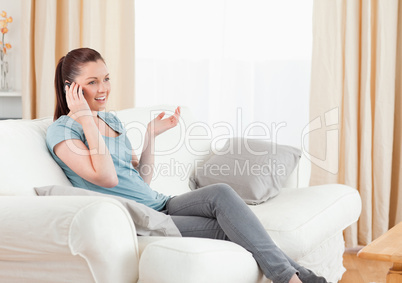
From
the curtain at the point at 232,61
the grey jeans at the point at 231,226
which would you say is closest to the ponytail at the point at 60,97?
the grey jeans at the point at 231,226

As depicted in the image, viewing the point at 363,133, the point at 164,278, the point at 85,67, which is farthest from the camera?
the point at 363,133

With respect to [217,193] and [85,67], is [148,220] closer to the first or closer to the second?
[217,193]

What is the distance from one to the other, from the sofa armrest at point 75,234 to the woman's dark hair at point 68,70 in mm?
691

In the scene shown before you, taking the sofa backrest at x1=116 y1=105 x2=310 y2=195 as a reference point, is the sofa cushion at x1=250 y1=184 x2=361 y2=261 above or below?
below

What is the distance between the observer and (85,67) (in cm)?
242

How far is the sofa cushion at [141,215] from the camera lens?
1.92 m

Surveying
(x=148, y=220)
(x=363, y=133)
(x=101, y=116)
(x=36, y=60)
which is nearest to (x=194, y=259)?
(x=148, y=220)

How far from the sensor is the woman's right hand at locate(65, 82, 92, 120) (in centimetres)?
224

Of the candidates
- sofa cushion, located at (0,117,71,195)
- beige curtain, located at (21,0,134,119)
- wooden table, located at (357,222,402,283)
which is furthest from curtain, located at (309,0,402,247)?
sofa cushion, located at (0,117,71,195)

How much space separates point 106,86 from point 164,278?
1.02m

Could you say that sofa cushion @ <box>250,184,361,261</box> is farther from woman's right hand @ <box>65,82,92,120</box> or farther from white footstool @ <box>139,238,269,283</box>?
woman's right hand @ <box>65,82,92,120</box>

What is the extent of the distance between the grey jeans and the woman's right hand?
508 mm

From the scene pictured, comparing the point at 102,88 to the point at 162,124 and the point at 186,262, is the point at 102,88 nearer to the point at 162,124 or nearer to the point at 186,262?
the point at 162,124

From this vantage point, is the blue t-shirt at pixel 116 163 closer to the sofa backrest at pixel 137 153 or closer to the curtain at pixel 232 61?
the sofa backrest at pixel 137 153
